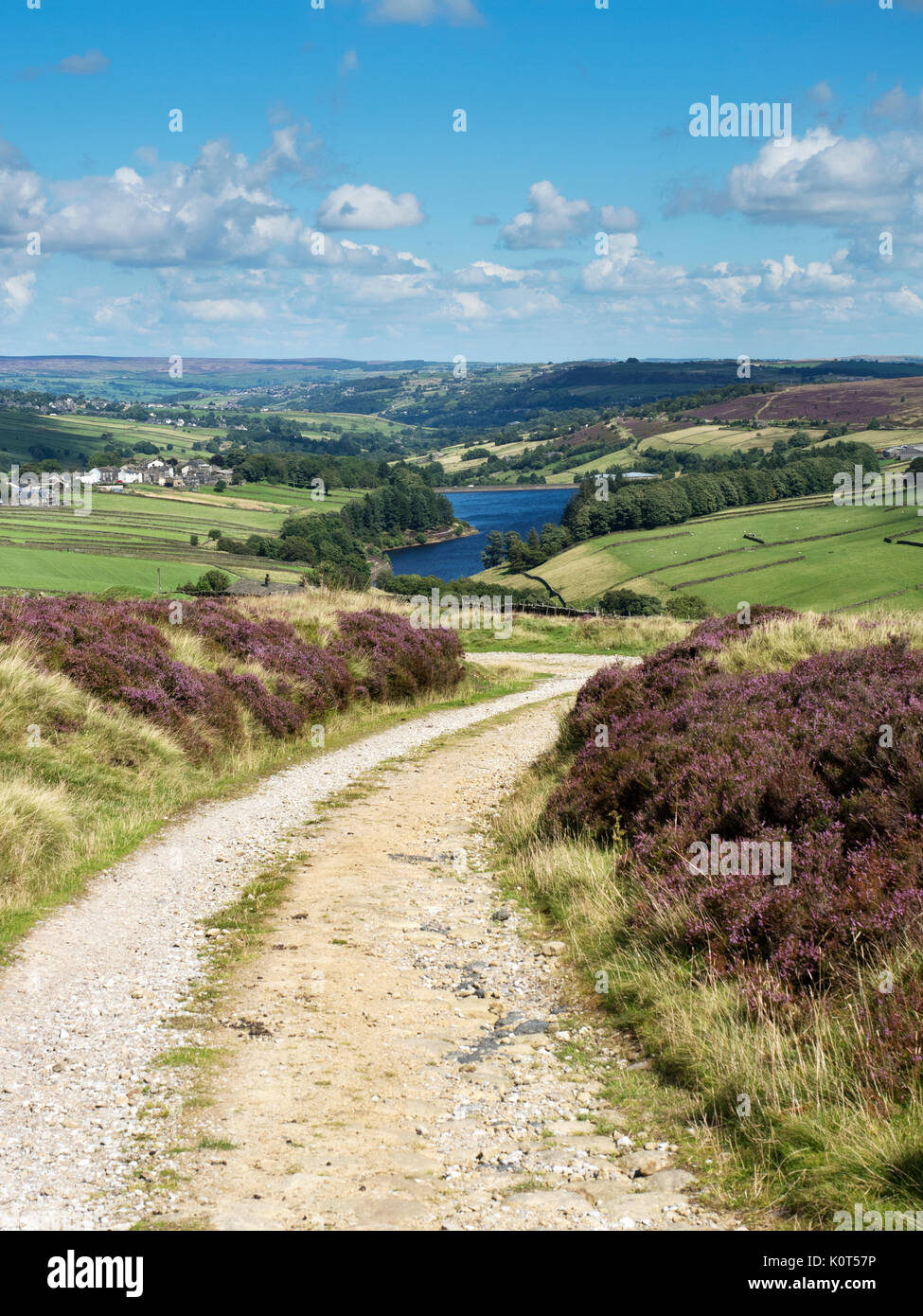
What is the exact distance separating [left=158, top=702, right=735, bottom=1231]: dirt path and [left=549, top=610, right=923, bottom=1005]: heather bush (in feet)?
4.31

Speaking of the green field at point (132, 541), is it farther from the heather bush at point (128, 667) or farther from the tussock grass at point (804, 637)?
the tussock grass at point (804, 637)

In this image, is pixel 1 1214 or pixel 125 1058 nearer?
pixel 1 1214

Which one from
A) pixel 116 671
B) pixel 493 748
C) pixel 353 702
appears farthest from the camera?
pixel 353 702

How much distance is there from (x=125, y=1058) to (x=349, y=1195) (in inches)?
91.6

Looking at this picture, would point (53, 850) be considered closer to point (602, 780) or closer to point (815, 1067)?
point (602, 780)

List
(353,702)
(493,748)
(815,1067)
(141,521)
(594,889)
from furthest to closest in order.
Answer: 1. (141,521)
2. (353,702)
3. (493,748)
4. (594,889)
5. (815,1067)

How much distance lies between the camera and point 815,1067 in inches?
222

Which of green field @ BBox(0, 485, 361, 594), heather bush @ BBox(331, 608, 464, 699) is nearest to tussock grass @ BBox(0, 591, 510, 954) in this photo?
heather bush @ BBox(331, 608, 464, 699)

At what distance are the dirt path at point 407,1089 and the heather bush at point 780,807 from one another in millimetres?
1313

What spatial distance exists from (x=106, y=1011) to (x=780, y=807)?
569cm

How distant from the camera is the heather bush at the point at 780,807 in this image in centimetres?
698

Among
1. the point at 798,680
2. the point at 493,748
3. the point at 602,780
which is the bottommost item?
the point at 493,748

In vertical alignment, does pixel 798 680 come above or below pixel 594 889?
above
